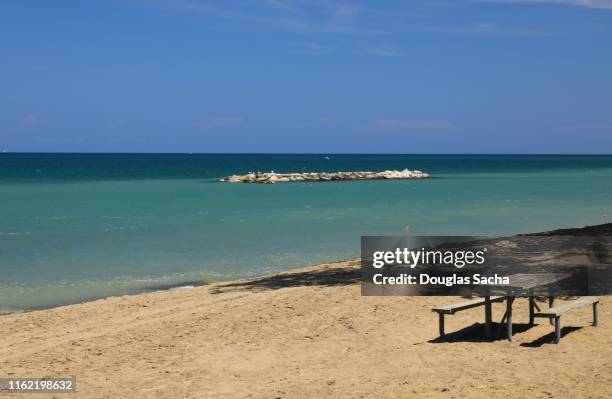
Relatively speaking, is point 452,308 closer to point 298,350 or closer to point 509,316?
point 509,316

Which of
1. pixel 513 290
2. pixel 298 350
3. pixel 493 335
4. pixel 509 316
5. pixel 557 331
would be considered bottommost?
pixel 298 350

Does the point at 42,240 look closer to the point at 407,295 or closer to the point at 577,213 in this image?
the point at 407,295

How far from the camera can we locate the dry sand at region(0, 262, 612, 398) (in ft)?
21.9

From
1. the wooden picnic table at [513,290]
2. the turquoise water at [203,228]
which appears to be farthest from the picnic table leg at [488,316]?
the turquoise water at [203,228]

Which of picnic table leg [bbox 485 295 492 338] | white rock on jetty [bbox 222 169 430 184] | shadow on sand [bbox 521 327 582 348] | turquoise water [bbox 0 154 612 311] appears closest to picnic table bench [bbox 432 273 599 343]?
picnic table leg [bbox 485 295 492 338]

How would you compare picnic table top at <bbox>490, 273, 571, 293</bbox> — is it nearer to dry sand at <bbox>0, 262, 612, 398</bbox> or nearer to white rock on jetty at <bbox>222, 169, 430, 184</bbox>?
dry sand at <bbox>0, 262, 612, 398</bbox>

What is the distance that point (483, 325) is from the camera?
8852mm

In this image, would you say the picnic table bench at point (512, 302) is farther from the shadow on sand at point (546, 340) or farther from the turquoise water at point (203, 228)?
the turquoise water at point (203, 228)

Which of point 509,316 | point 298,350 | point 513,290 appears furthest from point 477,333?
point 298,350

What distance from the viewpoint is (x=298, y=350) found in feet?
26.9

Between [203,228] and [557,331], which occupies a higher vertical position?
[557,331]
